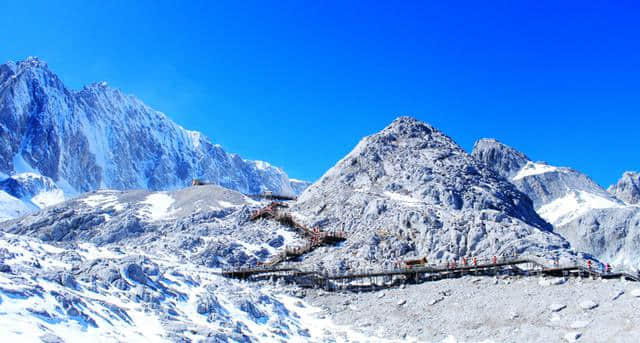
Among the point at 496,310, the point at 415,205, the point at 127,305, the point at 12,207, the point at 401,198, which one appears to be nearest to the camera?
the point at 127,305

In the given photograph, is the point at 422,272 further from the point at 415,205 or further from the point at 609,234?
the point at 609,234

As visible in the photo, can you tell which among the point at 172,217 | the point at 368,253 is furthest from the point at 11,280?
the point at 172,217

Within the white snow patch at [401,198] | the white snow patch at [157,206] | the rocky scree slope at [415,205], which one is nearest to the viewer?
the rocky scree slope at [415,205]

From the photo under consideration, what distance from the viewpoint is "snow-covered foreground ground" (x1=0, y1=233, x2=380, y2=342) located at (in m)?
31.4

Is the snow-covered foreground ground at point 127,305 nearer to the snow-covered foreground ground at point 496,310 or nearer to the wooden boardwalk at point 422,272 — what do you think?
the snow-covered foreground ground at point 496,310

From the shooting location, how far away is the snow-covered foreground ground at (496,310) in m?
43.3

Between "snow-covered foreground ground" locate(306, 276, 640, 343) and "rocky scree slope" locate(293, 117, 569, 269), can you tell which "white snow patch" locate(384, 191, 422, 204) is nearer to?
"rocky scree slope" locate(293, 117, 569, 269)

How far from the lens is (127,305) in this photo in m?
39.3

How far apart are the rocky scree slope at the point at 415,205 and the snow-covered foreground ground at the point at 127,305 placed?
69.4 ft

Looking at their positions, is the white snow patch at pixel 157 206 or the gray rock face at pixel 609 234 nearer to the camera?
the white snow patch at pixel 157 206

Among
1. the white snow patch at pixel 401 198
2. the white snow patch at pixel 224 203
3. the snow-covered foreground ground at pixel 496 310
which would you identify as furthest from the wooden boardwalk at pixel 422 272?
the white snow patch at pixel 224 203

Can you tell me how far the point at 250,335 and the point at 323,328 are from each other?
37.5ft

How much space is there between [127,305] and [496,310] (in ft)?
100

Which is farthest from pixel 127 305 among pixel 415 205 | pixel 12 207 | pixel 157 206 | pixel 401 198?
pixel 12 207
